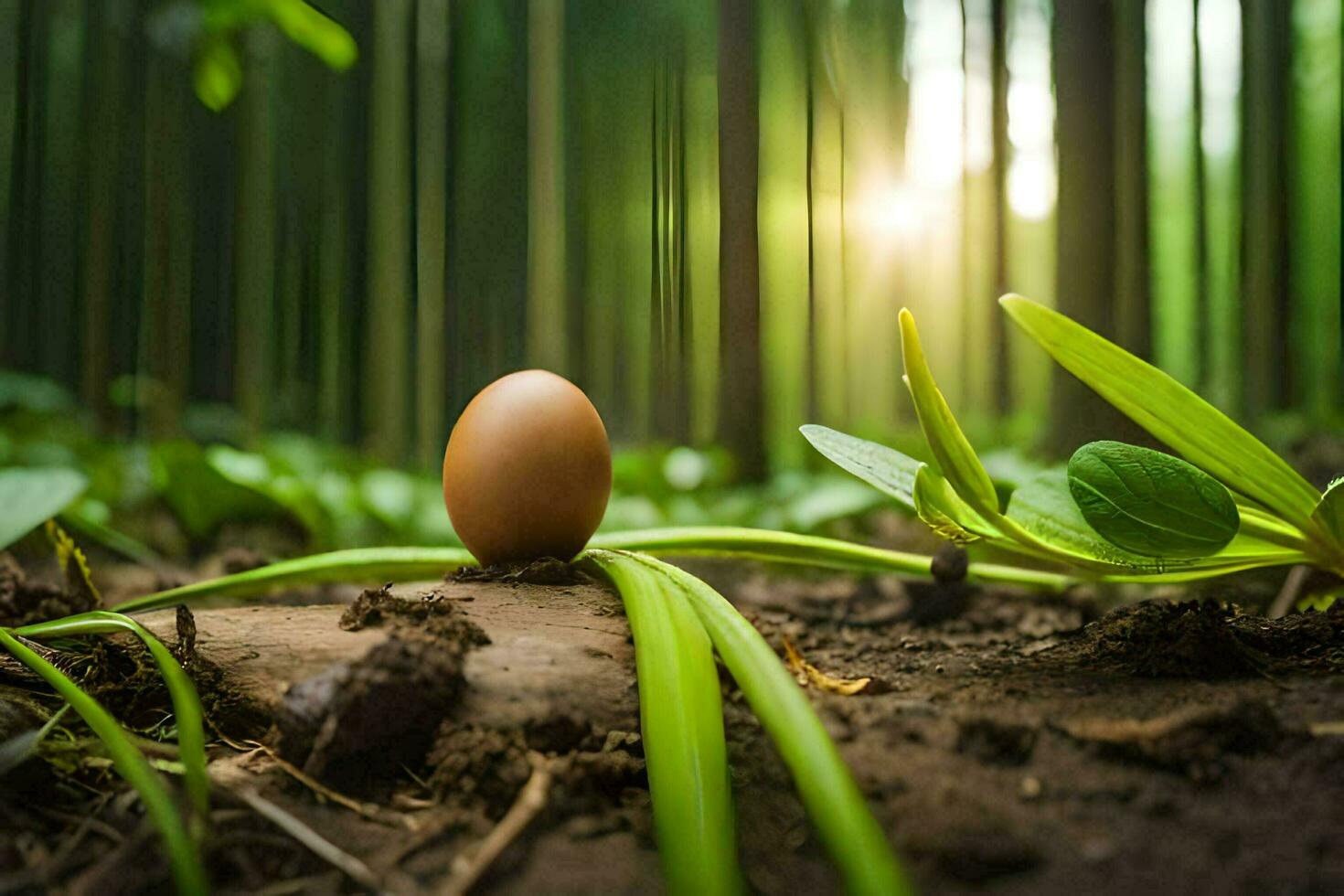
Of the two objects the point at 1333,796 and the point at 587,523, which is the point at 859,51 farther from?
the point at 1333,796

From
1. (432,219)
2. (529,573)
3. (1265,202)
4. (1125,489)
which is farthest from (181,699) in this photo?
(1265,202)

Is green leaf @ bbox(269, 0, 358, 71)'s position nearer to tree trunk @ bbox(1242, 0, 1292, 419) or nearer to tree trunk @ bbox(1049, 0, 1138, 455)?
tree trunk @ bbox(1049, 0, 1138, 455)

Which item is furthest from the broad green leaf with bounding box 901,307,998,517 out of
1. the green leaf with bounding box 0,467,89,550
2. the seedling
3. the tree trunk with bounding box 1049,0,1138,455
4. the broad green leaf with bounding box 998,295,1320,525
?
the tree trunk with bounding box 1049,0,1138,455

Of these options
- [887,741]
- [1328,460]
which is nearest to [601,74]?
[887,741]

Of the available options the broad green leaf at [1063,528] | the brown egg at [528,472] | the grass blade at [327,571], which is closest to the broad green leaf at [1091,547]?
the broad green leaf at [1063,528]

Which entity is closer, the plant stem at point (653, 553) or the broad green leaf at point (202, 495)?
the plant stem at point (653, 553)

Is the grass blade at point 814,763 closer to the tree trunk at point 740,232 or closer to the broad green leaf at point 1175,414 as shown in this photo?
the broad green leaf at point 1175,414

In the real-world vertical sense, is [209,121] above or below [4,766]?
above

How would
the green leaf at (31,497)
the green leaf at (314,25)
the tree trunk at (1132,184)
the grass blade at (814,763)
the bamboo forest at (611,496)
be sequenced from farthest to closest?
the tree trunk at (1132,184) → the green leaf at (31,497) → the green leaf at (314,25) → the bamboo forest at (611,496) → the grass blade at (814,763)
